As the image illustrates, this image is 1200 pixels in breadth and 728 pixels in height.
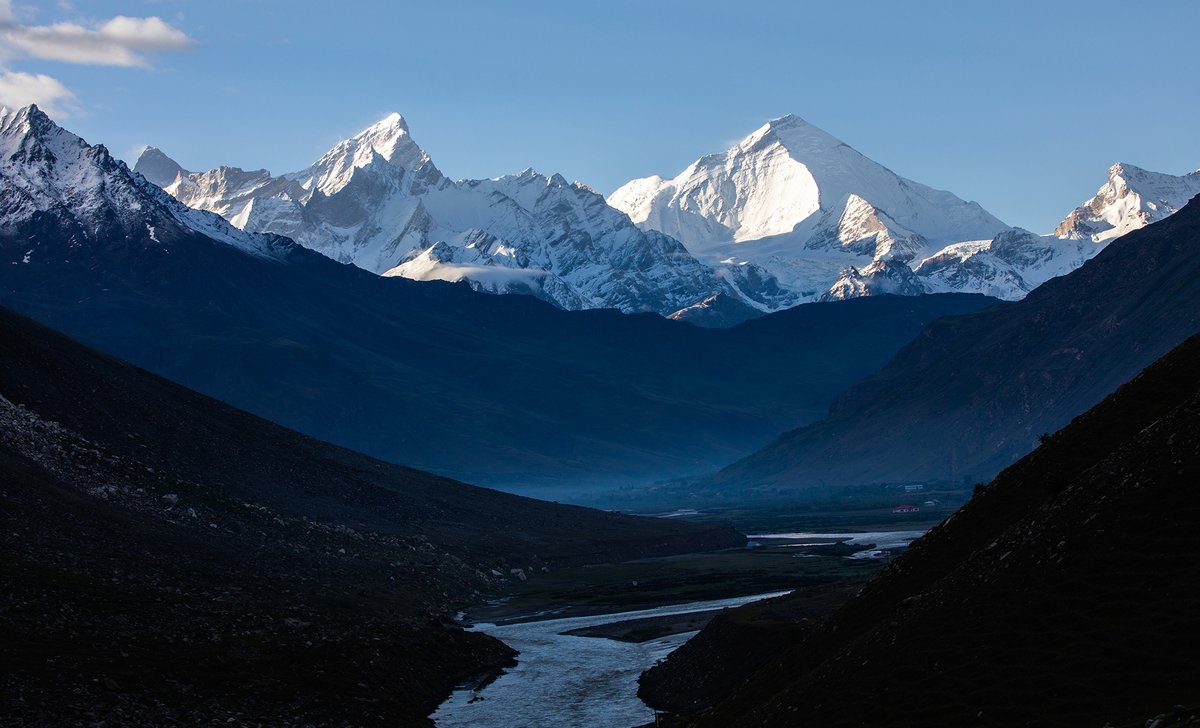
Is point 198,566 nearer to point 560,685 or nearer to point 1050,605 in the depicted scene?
point 560,685

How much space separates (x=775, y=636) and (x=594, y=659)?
77.9ft

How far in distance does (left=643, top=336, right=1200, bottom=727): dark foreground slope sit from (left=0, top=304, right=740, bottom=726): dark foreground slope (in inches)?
1021

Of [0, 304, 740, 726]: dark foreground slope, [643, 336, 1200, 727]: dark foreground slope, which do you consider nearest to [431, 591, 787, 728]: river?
[0, 304, 740, 726]: dark foreground slope

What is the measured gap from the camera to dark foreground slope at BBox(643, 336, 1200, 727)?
46688mm

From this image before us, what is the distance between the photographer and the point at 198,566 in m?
110

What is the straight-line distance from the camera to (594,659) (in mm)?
106688

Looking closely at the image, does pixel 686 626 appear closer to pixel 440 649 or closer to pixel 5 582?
pixel 440 649

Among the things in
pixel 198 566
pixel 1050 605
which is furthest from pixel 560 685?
pixel 1050 605

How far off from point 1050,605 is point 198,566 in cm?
7339

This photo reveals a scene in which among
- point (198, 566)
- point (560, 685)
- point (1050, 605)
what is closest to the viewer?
point (1050, 605)

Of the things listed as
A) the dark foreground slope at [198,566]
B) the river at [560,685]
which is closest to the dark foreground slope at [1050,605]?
the river at [560,685]

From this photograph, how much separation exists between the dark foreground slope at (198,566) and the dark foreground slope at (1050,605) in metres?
25.9

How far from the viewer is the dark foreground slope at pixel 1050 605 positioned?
46688mm

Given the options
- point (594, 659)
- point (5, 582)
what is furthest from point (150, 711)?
point (594, 659)
